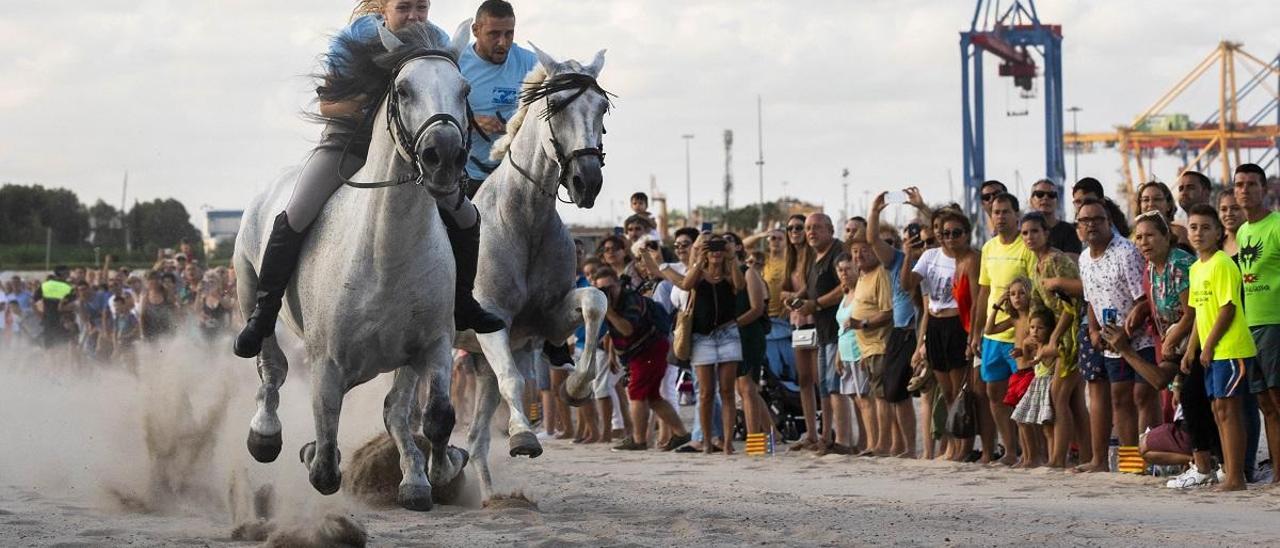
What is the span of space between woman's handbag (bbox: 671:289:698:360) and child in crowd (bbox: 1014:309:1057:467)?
3358 millimetres

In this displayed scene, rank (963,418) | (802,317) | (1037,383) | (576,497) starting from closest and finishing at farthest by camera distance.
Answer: (576,497) → (1037,383) → (963,418) → (802,317)

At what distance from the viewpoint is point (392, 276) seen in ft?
24.6

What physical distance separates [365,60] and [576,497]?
376 cm

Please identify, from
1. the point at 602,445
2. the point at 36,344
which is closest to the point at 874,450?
the point at 602,445

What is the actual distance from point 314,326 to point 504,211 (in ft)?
7.59

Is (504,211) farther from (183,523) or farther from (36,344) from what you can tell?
(36,344)

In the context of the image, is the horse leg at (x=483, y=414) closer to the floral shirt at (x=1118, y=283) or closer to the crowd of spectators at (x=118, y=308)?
the floral shirt at (x=1118, y=283)

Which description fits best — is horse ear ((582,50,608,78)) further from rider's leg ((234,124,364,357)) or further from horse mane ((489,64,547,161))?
rider's leg ((234,124,364,357))

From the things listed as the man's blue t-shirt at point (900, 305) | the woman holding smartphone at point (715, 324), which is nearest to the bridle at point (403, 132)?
the man's blue t-shirt at point (900, 305)

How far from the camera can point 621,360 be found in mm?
15141

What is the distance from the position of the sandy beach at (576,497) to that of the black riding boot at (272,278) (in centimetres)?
94

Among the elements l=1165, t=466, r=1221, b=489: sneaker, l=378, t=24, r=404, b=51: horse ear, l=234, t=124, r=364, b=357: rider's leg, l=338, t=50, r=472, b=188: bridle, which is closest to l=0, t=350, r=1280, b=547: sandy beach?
l=1165, t=466, r=1221, b=489: sneaker

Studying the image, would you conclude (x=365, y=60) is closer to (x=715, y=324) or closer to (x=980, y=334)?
(x=980, y=334)

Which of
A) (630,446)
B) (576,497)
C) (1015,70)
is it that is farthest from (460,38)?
(1015,70)
